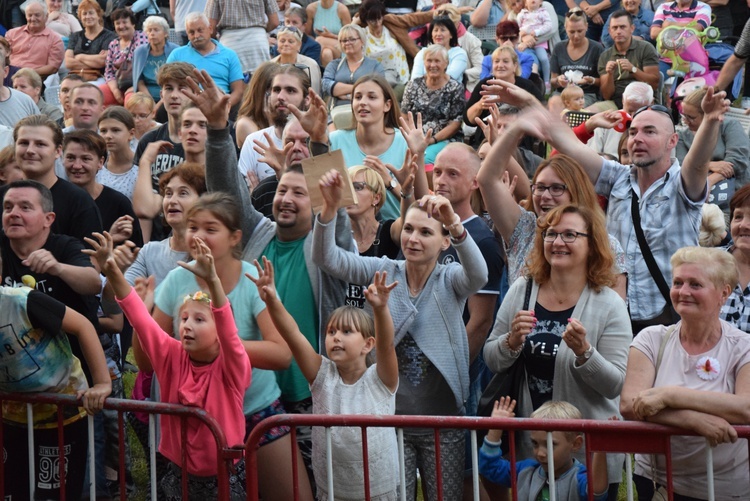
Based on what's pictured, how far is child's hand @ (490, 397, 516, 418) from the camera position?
174 inches

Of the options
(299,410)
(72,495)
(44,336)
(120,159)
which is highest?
(120,159)

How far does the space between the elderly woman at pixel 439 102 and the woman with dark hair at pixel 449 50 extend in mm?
985

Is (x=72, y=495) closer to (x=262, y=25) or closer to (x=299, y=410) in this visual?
(x=299, y=410)

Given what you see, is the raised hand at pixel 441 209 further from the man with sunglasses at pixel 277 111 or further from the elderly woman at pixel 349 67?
the elderly woman at pixel 349 67

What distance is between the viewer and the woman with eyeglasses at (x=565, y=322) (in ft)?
14.9

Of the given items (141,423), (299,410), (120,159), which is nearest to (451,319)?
(299,410)

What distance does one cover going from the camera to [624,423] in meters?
3.81

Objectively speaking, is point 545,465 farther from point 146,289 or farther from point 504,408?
point 146,289

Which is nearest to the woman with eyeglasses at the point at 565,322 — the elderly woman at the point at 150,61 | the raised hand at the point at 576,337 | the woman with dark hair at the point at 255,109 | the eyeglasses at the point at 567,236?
the eyeglasses at the point at 567,236

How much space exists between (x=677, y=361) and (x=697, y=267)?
37 cm

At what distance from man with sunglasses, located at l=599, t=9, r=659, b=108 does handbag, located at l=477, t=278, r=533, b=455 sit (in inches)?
253

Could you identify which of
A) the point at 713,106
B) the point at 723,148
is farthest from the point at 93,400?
the point at 723,148

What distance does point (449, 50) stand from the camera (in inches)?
441

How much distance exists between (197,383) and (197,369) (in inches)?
2.5
